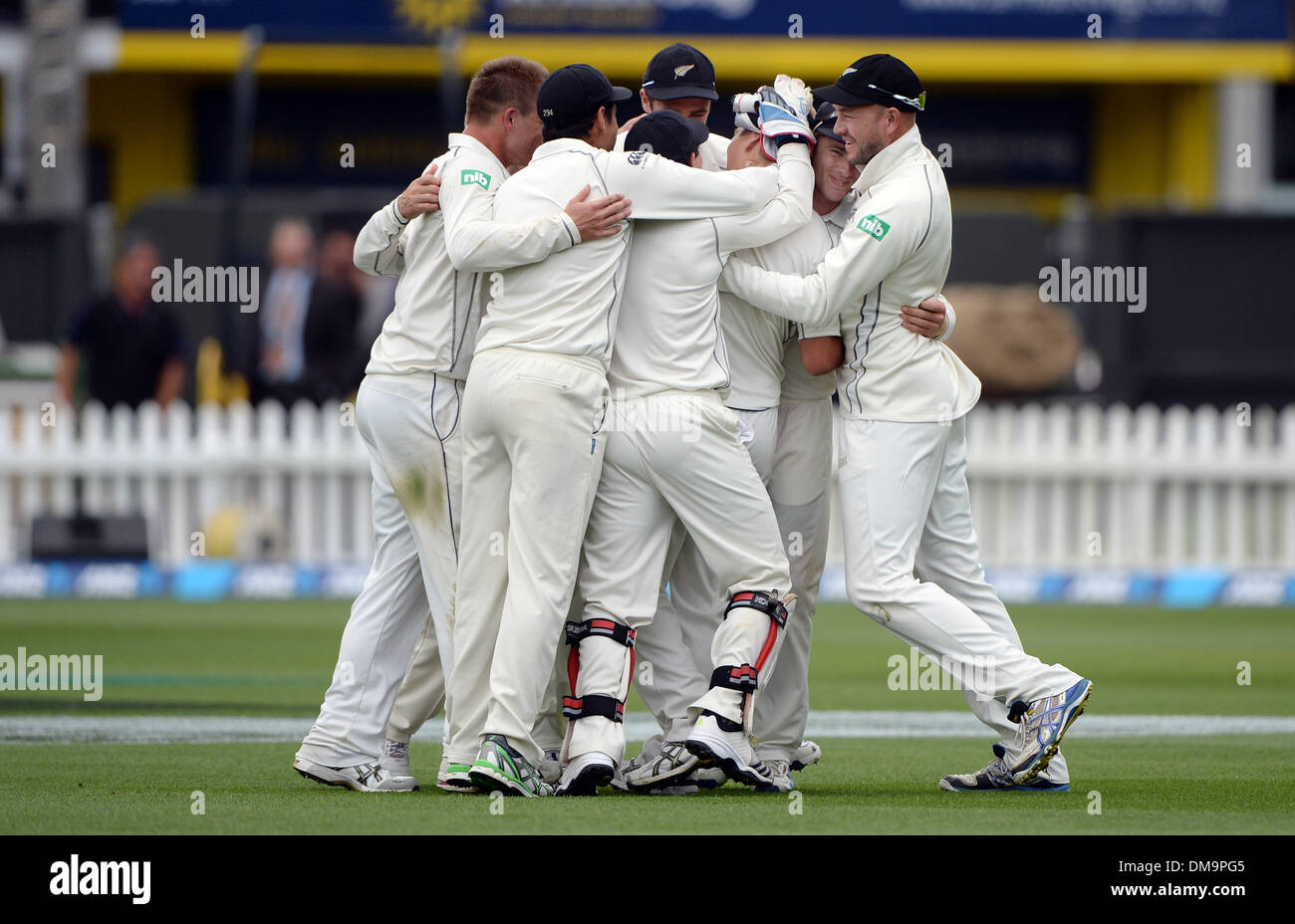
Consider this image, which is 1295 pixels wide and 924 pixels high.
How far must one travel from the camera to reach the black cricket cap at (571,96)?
6.77m

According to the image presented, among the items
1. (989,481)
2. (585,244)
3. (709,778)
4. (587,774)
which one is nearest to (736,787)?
(709,778)

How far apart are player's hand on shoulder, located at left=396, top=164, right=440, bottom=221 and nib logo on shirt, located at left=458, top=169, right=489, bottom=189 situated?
187 millimetres

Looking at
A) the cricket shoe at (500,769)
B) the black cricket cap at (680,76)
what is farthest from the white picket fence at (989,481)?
the cricket shoe at (500,769)

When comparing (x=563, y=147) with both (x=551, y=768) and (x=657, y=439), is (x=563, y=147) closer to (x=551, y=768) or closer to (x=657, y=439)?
(x=657, y=439)

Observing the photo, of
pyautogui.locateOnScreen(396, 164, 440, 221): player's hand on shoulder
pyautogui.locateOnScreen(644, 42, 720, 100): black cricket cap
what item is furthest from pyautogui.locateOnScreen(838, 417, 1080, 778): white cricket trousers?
pyautogui.locateOnScreen(396, 164, 440, 221): player's hand on shoulder

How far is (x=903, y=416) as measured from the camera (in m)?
7.03

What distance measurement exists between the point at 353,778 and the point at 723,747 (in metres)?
1.31

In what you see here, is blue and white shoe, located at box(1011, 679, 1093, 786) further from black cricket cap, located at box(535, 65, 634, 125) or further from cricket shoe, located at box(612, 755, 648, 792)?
black cricket cap, located at box(535, 65, 634, 125)

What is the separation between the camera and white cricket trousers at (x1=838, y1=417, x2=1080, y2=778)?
6875 millimetres

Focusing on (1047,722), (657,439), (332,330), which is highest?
(332,330)

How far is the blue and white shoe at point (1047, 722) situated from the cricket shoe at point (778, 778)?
0.82 meters

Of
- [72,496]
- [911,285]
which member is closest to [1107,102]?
[72,496]

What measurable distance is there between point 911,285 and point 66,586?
9.50 m
